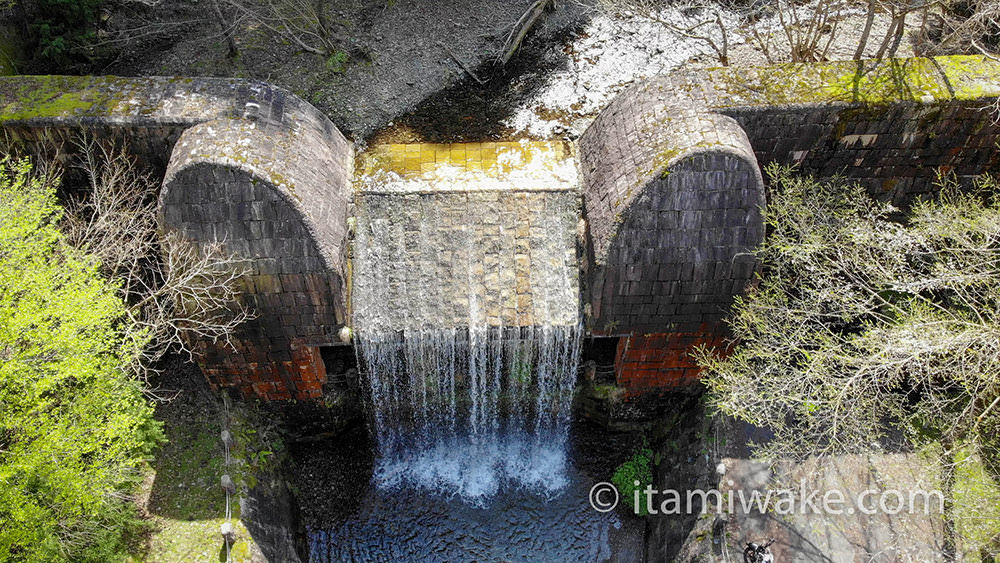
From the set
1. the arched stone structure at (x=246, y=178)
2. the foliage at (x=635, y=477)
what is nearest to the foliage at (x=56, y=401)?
the arched stone structure at (x=246, y=178)

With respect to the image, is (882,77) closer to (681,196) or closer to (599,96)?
(681,196)

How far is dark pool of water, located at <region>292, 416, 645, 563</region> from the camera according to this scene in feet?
38.9

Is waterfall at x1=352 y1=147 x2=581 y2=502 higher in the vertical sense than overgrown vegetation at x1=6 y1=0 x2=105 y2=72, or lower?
lower

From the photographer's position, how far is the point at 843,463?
36.3 feet

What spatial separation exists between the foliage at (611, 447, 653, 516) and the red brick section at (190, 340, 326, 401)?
6.00 m

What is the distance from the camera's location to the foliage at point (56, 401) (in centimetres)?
838

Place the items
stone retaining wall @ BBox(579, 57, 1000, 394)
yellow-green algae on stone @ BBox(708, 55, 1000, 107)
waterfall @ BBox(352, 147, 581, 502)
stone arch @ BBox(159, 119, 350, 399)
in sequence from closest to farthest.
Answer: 1. stone arch @ BBox(159, 119, 350, 399)
2. stone retaining wall @ BBox(579, 57, 1000, 394)
3. yellow-green algae on stone @ BBox(708, 55, 1000, 107)
4. waterfall @ BBox(352, 147, 581, 502)

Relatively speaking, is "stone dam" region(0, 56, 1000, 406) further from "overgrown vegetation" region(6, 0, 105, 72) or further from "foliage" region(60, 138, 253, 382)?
"overgrown vegetation" region(6, 0, 105, 72)

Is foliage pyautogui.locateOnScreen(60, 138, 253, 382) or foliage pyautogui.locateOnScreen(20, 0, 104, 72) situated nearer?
foliage pyautogui.locateOnScreen(60, 138, 253, 382)

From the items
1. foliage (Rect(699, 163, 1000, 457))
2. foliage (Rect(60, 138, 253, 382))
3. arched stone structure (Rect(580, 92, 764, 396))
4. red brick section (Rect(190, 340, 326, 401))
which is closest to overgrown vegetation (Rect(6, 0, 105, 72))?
foliage (Rect(60, 138, 253, 382))

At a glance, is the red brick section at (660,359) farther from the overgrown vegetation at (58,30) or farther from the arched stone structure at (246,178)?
the overgrown vegetation at (58,30)

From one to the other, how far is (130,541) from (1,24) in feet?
42.2

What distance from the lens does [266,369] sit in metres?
11.5

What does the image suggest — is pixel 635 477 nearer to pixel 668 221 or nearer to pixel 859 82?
pixel 668 221
